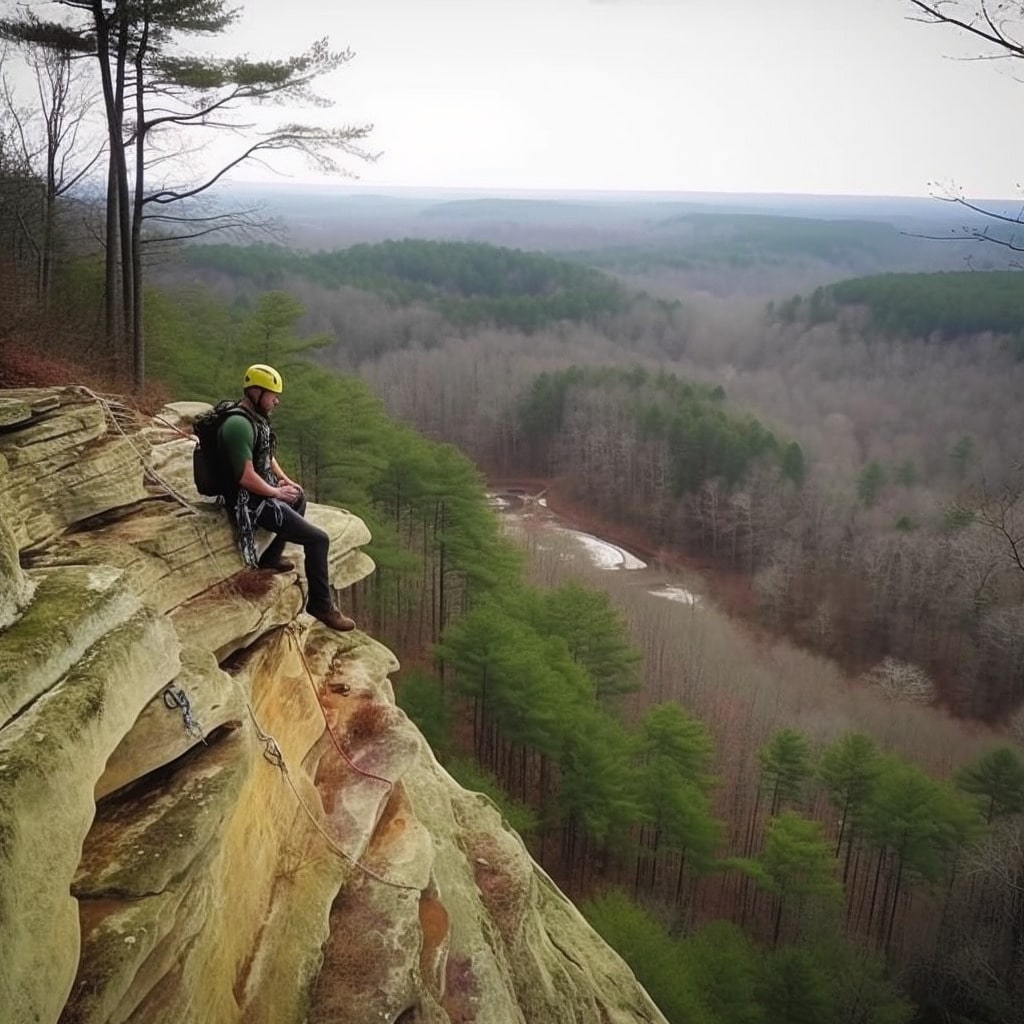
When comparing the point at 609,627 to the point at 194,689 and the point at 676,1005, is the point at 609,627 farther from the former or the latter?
the point at 194,689

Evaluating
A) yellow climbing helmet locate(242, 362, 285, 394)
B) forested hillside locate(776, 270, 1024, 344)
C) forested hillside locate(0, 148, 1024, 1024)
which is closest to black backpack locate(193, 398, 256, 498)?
yellow climbing helmet locate(242, 362, 285, 394)

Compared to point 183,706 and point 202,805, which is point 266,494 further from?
point 202,805

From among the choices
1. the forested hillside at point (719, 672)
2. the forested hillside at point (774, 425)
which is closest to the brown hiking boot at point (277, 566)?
the forested hillside at point (719, 672)

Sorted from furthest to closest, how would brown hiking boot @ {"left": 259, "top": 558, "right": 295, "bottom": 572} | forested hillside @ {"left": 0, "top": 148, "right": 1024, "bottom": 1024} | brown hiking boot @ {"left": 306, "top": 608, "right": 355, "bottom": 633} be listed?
1. forested hillside @ {"left": 0, "top": 148, "right": 1024, "bottom": 1024}
2. brown hiking boot @ {"left": 306, "top": 608, "right": 355, "bottom": 633}
3. brown hiking boot @ {"left": 259, "top": 558, "right": 295, "bottom": 572}

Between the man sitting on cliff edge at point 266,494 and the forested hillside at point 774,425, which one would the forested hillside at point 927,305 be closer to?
the forested hillside at point 774,425

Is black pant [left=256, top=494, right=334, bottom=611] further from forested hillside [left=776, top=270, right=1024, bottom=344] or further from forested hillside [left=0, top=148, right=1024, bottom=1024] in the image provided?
forested hillside [left=776, top=270, right=1024, bottom=344]
